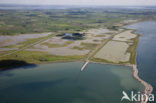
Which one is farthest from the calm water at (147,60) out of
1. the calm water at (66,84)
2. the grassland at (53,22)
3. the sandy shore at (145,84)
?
the grassland at (53,22)

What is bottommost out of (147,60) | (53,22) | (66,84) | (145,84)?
(66,84)

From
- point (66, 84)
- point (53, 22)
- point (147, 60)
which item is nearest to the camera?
point (66, 84)

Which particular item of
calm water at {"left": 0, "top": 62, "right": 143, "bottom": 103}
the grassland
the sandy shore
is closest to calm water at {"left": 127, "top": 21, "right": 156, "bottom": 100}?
the sandy shore

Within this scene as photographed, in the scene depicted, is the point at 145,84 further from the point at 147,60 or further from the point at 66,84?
Result: the point at 66,84

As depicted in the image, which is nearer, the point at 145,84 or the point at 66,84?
the point at 145,84

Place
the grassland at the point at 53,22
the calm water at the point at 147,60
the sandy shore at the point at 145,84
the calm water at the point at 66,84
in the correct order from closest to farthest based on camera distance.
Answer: the calm water at the point at 66,84, the sandy shore at the point at 145,84, the calm water at the point at 147,60, the grassland at the point at 53,22

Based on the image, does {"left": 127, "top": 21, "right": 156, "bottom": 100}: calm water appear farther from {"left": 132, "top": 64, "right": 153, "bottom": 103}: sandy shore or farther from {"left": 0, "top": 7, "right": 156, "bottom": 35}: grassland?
{"left": 0, "top": 7, "right": 156, "bottom": 35}: grassland

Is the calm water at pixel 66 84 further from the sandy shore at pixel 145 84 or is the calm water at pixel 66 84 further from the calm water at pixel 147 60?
the calm water at pixel 147 60

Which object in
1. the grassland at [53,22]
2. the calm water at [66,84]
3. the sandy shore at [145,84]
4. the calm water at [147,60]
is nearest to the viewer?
the calm water at [66,84]

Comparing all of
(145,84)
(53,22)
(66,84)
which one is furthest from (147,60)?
(53,22)
